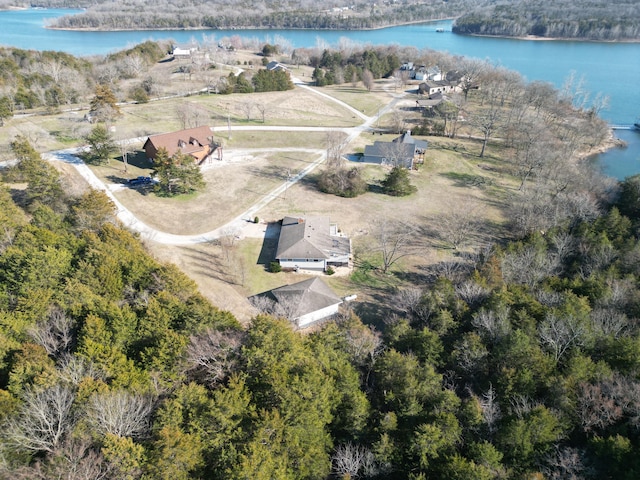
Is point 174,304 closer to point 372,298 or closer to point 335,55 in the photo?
point 372,298

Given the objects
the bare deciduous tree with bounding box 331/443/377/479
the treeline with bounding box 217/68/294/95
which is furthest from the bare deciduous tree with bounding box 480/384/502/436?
the treeline with bounding box 217/68/294/95

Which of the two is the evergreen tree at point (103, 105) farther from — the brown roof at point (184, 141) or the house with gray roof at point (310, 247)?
the house with gray roof at point (310, 247)

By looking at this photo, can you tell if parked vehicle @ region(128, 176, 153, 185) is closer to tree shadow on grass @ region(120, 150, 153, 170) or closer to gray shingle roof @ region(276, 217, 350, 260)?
tree shadow on grass @ region(120, 150, 153, 170)

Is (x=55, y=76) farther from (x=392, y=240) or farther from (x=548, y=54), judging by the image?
(x=548, y=54)

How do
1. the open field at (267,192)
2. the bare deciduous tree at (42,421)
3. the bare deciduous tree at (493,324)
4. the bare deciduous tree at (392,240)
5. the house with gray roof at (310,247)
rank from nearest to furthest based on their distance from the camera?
1. the bare deciduous tree at (42,421)
2. the bare deciduous tree at (493,324)
3. the open field at (267,192)
4. the house with gray roof at (310,247)
5. the bare deciduous tree at (392,240)

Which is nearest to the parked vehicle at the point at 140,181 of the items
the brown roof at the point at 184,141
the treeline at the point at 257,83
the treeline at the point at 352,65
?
the brown roof at the point at 184,141

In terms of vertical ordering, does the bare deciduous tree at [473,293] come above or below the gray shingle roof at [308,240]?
above
